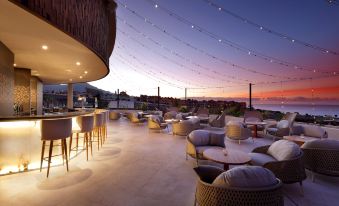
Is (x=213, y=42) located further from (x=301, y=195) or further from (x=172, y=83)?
(x=301, y=195)

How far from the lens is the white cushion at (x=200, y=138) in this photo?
4668 mm

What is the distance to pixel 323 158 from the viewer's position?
3641 millimetres

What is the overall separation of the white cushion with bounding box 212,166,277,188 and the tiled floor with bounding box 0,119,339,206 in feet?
3.77

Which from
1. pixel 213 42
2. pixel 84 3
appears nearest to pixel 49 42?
pixel 84 3

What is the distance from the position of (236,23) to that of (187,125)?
187 inches

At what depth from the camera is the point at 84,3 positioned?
461 centimetres

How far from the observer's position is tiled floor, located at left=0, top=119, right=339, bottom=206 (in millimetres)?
2936

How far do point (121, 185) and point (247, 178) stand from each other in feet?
7.31

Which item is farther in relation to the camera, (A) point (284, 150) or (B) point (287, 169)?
(A) point (284, 150)

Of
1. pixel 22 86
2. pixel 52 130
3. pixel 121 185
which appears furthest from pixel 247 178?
pixel 22 86

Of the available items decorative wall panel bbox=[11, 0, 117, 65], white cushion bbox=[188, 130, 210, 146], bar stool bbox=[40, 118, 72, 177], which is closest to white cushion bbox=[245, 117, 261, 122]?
white cushion bbox=[188, 130, 210, 146]

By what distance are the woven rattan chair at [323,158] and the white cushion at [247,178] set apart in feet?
7.84

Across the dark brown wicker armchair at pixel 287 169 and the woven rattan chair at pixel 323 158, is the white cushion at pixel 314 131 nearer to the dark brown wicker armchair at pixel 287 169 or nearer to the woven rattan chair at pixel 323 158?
the woven rattan chair at pixel 323 158

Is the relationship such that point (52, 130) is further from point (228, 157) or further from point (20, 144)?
point (228, 157)
